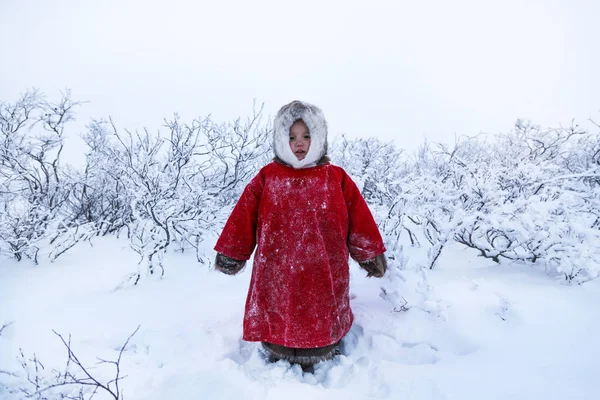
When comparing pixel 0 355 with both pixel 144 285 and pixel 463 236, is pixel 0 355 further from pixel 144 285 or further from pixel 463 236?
pixel 463 236

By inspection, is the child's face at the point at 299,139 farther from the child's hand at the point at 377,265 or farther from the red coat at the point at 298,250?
the child's hand at the point at 377,265

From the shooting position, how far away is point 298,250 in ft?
5.95

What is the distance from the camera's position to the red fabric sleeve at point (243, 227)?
1.90 meters

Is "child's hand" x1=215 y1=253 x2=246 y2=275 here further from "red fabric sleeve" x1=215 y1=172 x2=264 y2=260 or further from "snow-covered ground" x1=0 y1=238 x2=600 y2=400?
"snow-covered ground" x1=0 y1=238 x2=600 y2=400

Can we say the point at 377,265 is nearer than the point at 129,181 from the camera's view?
Yes

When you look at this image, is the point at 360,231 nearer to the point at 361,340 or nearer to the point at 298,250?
the point at 298,250

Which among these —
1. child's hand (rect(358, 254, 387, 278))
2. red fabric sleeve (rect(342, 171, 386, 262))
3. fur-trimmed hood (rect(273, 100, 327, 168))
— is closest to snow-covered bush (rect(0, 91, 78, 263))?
fur-trimmed hood (rect(273, 100, 327, 168))

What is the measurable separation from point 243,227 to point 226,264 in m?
0.25

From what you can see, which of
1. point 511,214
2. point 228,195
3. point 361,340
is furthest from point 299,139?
point 228,195

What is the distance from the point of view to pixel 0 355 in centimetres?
172

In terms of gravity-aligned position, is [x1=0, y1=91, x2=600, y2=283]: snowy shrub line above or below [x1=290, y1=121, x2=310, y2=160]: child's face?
below

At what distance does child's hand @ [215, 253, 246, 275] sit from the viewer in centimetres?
191

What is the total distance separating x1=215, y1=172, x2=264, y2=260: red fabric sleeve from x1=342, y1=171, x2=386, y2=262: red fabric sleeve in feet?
1.89

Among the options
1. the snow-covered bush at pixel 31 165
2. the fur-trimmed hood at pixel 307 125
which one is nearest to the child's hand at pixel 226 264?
the fur-trimmed hood at pixel 307 125
